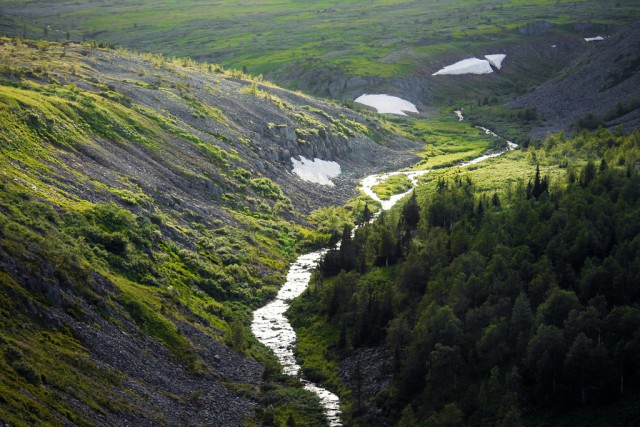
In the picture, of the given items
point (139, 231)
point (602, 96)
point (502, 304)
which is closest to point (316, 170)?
point (139, 231)

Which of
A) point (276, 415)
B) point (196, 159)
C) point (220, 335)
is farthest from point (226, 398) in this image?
point (196, 159)

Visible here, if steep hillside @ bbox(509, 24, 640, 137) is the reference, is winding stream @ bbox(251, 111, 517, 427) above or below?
below

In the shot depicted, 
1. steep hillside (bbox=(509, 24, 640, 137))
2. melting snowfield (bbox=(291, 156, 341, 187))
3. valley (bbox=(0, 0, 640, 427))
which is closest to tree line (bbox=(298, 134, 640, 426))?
valley (bbox=(0, 0, 640, 427))

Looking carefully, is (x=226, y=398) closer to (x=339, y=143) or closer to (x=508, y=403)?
(x=508, y=403)

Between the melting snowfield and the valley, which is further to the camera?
the melting snowfield

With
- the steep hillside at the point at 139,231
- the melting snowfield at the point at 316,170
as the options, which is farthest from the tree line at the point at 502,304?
the melting snowfield at the point at 316,170

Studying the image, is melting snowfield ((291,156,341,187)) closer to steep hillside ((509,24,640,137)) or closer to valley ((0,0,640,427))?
valley ((0,0,640,427))
